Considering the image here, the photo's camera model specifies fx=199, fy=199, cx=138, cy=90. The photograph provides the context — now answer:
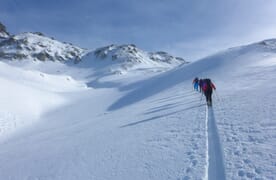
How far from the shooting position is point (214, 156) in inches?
245

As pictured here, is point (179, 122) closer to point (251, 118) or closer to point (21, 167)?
point (251, 118)

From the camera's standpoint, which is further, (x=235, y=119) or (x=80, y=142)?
Answer: (x=80, y=142)

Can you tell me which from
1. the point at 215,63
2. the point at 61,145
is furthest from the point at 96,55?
the point at 61,145

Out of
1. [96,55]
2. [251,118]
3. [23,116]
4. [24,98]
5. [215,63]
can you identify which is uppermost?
[96,55]

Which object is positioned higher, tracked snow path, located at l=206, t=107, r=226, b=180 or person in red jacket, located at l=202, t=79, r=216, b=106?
person in red jacket, located at l=202, t=79, r=216, b=106

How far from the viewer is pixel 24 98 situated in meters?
26.9

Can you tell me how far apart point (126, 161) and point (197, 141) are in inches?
109

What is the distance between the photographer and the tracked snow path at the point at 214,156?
208 inches

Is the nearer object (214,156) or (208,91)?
(214,156)

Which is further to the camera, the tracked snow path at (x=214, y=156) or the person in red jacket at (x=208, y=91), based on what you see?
the person in red jacket at (x=208, y=91)

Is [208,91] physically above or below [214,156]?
above

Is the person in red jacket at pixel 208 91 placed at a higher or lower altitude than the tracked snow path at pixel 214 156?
higher

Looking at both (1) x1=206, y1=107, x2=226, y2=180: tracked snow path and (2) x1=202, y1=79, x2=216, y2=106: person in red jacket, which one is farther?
(2) x1=202, y1=79, x2=216, y2=106: person in red jacket

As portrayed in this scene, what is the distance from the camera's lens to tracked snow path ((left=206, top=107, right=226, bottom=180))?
5.27m
